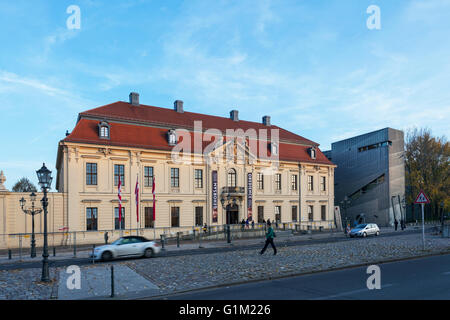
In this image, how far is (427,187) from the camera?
57438mm

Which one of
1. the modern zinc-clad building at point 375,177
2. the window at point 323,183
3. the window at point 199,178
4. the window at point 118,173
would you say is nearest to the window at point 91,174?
the window at point 118,173

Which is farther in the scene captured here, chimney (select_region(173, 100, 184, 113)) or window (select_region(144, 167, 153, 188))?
chimney (select_region(173, 100, 184, 113))

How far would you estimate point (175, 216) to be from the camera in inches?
1470

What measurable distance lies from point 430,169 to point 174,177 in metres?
44.6

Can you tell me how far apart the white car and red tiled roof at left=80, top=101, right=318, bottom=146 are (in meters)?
17.4

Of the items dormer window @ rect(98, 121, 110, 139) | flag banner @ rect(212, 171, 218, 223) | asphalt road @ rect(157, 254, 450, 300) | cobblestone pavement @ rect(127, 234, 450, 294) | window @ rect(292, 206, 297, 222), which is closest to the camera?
asphalt road @ rect(157, 254, 450, 300)

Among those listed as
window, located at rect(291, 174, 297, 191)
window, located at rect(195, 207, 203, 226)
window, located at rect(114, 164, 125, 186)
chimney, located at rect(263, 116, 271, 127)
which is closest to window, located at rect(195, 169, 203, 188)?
window, located at rect(195, 207, 203, 226)

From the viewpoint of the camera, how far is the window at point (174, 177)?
3747 centimetres

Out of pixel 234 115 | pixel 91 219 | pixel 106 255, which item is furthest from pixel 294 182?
pixel 106 255

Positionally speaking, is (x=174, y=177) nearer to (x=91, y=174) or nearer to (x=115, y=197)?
(x=115, y=197)

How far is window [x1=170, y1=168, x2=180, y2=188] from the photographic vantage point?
3747 centimetres

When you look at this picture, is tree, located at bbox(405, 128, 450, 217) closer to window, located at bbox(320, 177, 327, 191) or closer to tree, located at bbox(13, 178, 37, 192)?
window, located at bbox(320, 177, 327, 191)
